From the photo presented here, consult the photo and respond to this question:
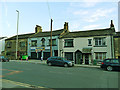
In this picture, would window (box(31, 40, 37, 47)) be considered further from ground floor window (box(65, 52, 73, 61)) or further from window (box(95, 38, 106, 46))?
window (box(95, 38, 106, 46))

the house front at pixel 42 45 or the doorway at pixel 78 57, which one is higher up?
the house front at pixel 42 45

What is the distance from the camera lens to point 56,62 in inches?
712

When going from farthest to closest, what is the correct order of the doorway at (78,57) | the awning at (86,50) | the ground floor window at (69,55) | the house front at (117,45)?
the ground floor window at (69,55) < the doorway at (78,57) < the awning at (86,50) < the house front at (117,45)

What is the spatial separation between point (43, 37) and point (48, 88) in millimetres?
23416

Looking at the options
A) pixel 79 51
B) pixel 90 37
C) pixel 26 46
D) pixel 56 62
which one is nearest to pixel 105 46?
pixel 90 37

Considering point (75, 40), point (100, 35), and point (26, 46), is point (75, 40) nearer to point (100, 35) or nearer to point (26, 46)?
point (100, 35)

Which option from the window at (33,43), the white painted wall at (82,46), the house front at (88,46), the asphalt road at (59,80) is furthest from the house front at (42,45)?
the asphalt road at (59,80)

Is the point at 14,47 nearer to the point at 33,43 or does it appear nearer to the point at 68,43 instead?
the point at 33,43

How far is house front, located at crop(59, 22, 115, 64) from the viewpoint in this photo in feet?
68.8

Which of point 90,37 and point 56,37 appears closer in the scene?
point 90,37

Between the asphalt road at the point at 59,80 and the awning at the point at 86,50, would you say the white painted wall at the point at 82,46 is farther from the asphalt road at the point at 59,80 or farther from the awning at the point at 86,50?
the asphalt road at the point at 59,80

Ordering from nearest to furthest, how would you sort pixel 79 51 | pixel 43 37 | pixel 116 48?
pixel 116 48 → pixel 79 51 → pixel 43 37

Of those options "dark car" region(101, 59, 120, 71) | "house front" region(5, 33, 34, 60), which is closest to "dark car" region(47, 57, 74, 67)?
"dark car" region(101, 59, 120, 71)

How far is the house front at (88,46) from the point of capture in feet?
68.8
